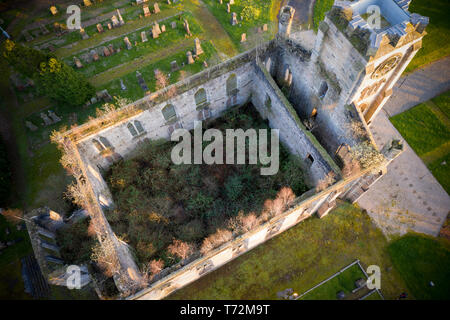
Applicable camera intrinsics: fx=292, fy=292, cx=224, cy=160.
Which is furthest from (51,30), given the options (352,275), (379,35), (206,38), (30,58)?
(352,275)

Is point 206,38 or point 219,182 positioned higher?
point 206,38

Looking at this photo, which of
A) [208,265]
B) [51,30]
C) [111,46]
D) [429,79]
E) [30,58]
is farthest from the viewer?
[51,30]

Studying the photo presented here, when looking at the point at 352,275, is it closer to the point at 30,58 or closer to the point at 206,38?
the point at 206,38

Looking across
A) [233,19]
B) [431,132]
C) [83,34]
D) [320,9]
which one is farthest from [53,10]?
[431,132]

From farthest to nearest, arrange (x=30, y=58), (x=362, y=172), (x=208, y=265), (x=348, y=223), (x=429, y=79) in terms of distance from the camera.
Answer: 1. (x=429, y=79)
2. (x=30, y=58)
3. (x=348, y=223)
4. (x=208, y=265)
5. (x=362, y=172)

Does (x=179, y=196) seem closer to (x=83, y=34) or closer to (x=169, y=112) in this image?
(x=169, y=112)

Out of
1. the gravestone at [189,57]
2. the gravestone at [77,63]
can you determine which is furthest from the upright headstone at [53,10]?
the gravestone at [189,57]

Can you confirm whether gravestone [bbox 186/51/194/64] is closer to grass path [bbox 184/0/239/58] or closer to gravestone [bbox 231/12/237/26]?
grass path [bbox 184/0/239/58]
